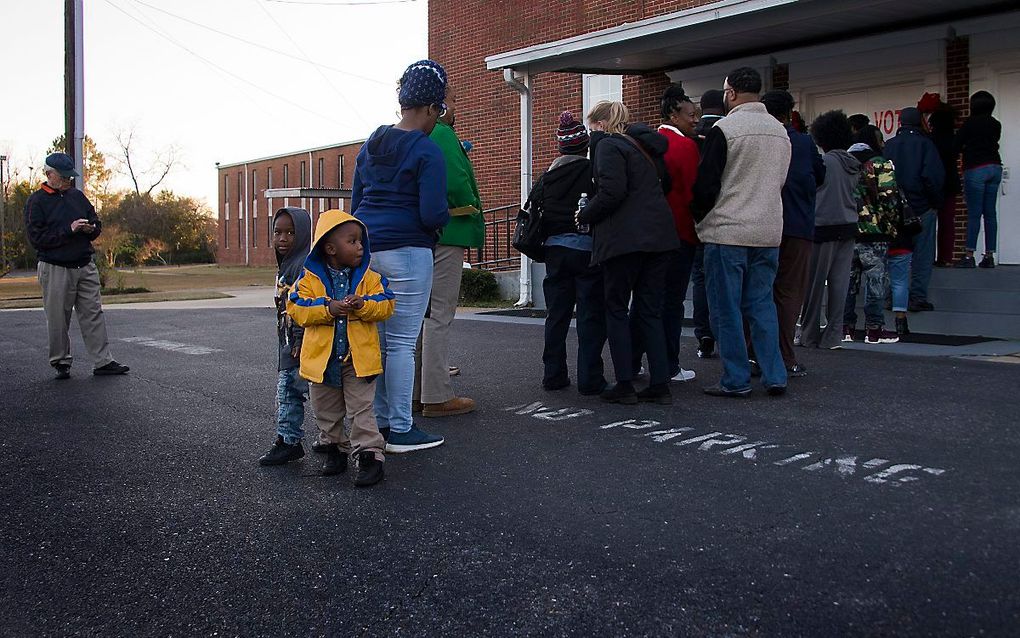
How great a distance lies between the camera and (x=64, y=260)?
7828 millimetres

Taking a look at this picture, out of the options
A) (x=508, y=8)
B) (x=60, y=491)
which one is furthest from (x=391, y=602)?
(x=508, y=8)

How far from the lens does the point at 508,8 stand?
706 inches

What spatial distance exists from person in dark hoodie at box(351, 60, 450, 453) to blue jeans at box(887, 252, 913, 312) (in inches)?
223

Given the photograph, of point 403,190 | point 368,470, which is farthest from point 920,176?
point 368,470

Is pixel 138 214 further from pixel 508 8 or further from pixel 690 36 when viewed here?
pixel 690 36

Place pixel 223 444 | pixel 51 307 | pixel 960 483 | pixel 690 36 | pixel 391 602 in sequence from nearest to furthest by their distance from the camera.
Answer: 1. pixel 391 602
2. pixel 960 483
3. pixel 223 444
4. pixel 51 307
5. pixel 690 36

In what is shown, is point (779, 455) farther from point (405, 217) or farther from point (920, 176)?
point (920, 176)

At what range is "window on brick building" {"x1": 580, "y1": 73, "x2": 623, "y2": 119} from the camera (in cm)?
1605

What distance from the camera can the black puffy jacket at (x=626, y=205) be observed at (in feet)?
19.0

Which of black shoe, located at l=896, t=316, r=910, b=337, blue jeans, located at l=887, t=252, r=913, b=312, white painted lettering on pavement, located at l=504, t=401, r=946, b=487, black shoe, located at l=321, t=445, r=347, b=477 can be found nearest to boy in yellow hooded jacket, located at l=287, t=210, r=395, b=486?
black shoe, located at l=321, t=445, r=347, b=477

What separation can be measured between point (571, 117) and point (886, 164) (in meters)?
3.62

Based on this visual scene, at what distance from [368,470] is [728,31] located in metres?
9.06

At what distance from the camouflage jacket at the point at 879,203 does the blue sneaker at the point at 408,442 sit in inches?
200

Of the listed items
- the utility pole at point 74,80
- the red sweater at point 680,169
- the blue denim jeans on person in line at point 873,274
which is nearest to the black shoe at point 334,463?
the red sweater at point 680,169
